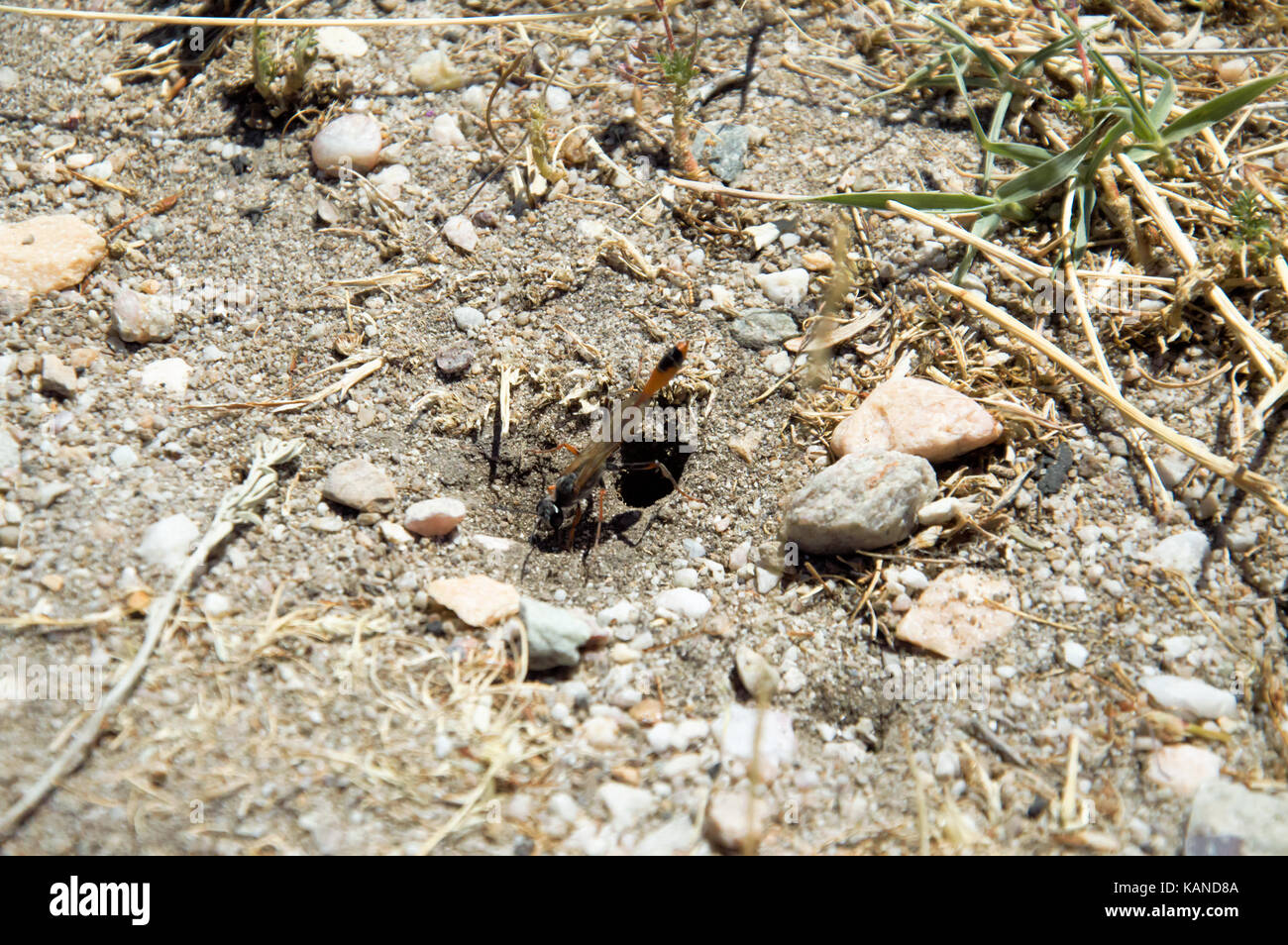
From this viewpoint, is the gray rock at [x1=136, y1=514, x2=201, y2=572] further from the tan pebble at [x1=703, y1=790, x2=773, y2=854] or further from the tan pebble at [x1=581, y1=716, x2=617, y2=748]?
the tan pebble at [x1=703, y1=790, x2=773, y2=854]

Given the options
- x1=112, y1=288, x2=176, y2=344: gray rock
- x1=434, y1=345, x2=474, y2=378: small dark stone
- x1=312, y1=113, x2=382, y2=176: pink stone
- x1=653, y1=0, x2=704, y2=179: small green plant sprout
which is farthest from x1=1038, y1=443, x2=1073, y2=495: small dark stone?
x1=112, y1=288, x2=176, y2=344: gray rock

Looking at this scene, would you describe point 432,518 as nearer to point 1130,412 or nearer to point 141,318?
point 141,318

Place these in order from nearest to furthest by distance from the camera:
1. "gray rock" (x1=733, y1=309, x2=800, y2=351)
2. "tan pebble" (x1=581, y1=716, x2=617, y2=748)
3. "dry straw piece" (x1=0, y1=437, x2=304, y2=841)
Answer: "dry straw piece" (x1=0, y1=437, x2=304, y2=841), "tan pebble" (x1=581, y1=716, x2=617, y2=748), "gray rock" (x1=733, y1=309, x2=800, y2=351)

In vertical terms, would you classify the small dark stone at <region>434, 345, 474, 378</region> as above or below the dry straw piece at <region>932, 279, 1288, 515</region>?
below

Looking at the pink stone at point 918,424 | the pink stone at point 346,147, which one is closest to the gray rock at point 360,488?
the pink stone at point 346,147

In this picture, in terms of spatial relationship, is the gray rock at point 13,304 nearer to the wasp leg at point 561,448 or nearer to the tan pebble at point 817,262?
the wasp leg at point 561,448

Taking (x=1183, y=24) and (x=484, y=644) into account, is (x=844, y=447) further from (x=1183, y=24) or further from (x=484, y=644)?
(x=1183, y=24)

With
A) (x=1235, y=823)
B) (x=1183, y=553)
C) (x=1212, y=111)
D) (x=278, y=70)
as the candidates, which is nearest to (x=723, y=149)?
(x=1212, y=111)
